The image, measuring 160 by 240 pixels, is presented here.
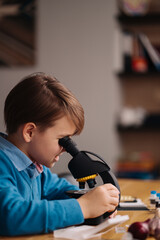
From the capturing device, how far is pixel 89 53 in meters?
3.05

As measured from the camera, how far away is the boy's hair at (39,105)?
0.94m

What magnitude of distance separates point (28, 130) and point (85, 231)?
0.91 ft

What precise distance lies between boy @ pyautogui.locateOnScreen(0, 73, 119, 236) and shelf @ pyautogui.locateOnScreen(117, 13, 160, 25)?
2.25 metres

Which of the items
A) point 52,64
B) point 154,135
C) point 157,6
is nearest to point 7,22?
point 52,64

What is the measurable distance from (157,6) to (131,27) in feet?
0.88

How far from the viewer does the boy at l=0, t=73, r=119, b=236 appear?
829mm

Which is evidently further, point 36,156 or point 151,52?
point 151,52

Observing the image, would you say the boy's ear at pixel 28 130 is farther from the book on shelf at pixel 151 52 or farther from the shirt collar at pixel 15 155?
the book on shelf at pixel 151 52

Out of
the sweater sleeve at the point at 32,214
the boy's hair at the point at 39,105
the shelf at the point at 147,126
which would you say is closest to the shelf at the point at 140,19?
the shelf at the point at 147,126

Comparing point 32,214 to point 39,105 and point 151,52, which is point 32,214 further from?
point 151,52

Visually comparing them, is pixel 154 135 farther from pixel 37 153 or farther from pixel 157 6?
pixel 37 153

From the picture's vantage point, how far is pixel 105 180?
944 millimetres

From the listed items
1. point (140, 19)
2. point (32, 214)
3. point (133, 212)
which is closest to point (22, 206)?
point (32, 214)

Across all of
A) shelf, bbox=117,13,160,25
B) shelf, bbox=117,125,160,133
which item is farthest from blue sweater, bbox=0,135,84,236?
shelf, bbox=117,13,160,25
